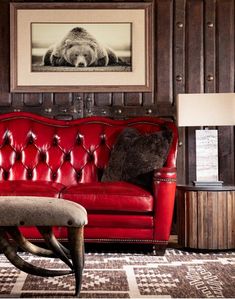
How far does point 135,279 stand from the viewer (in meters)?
2.78

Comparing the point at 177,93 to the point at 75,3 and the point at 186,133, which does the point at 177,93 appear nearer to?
the point at 186,133

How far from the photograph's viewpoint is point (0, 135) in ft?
13.9

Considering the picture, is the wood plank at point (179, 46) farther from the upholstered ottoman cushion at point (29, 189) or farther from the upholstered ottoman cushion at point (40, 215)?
the upholstered ottoman cushion at point (40, 215)

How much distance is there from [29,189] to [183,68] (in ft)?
5.93

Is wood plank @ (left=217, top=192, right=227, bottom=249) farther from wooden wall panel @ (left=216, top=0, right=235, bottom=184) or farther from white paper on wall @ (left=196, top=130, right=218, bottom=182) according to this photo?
wooden wall panel @ (left=216, top=0, right=235, bottom=184)

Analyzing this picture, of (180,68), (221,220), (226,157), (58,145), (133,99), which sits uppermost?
(180,68)

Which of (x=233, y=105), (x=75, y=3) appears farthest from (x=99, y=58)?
(x=233, y=105)

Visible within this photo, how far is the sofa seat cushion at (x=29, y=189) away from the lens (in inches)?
139

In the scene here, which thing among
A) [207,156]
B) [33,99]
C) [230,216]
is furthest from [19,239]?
[33,99]

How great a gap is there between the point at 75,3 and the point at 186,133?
1.47m

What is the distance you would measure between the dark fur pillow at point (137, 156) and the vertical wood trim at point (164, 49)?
59 centimetres

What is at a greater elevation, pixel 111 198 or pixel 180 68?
pixel 180 68

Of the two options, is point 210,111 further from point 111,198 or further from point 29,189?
point 29,189

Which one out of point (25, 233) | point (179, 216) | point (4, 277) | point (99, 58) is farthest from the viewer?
point (99, 58)
